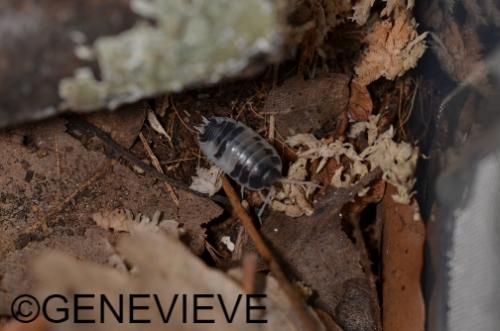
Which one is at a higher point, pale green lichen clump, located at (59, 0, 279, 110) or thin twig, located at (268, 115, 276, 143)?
thin twig, located at (268, 115, 276, 143)

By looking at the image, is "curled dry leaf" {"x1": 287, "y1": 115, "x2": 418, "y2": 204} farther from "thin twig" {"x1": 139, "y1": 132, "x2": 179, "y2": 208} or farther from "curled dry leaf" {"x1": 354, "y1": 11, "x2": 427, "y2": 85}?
"thin twig" {"x1": 139, "y1": 132, "x2": 179, "y2": 208}

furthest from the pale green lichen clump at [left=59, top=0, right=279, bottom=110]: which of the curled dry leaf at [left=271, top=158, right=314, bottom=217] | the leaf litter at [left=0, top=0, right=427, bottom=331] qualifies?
the curled dry leaf at [left=271, top=158, right=314, bottom=217]

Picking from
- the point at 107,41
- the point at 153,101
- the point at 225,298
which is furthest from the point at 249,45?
the point at 153,101

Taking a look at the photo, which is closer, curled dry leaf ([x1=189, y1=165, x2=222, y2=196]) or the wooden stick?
the wooden stick

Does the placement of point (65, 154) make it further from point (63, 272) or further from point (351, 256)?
point (351, 256)

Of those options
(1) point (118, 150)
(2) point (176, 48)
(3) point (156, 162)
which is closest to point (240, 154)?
(3) point (156, 162)

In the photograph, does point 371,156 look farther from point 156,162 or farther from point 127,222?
point 127,222

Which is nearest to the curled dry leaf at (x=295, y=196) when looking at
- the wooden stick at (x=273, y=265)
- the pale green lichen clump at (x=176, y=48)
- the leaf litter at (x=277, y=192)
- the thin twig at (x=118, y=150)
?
the leaf litter at (x=277, y=192)
